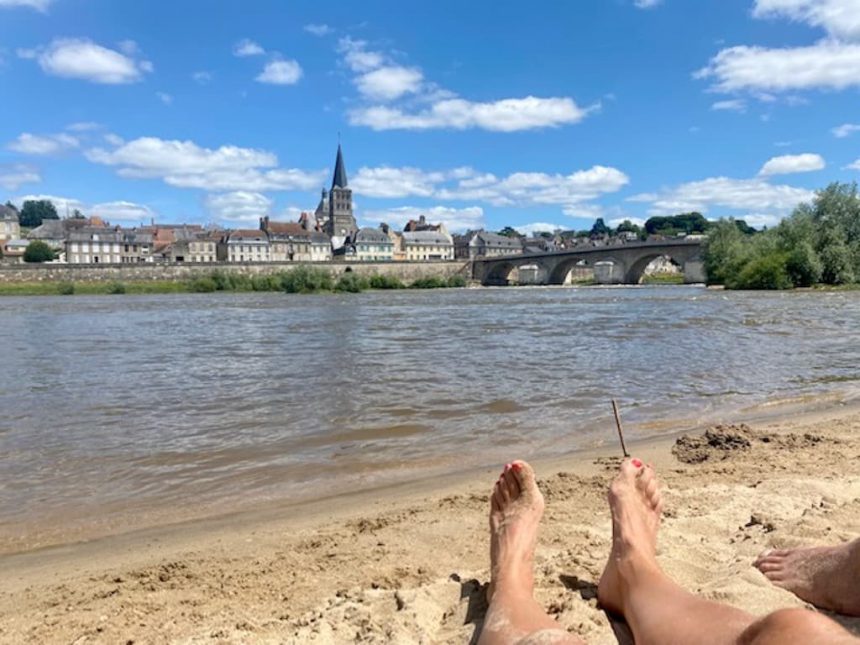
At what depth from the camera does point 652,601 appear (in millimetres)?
1927

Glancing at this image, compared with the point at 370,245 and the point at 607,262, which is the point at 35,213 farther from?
the point at 607,262

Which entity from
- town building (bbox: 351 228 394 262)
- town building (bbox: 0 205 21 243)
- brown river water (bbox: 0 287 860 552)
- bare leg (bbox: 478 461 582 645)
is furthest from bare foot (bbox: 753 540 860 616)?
town building (bbox: 0 205 21 243)

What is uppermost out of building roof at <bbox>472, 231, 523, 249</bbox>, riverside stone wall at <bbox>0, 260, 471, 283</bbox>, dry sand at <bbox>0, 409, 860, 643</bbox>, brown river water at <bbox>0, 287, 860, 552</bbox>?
building roof at <bbox>472, 231, 523, 249</bbox>

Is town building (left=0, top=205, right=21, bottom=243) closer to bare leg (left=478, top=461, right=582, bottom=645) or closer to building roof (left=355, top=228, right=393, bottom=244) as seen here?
building roof (left=355, top=228, right=393, bottom=244)

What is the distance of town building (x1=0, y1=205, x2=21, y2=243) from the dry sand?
429ft

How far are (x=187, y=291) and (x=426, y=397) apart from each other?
65644 mm

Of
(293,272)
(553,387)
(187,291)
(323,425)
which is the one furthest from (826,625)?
(187,291)

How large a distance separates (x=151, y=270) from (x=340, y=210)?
57.0 metres

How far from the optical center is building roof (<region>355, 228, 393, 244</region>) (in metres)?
112

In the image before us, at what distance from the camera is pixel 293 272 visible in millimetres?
65688

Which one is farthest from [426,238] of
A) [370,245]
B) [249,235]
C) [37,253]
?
[37,253]

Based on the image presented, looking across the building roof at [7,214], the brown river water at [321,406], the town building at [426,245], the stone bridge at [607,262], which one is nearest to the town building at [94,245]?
the building roof at [7,214]

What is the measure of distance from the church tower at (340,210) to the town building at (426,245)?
11850 mm

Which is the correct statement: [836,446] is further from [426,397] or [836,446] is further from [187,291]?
[187,291]
